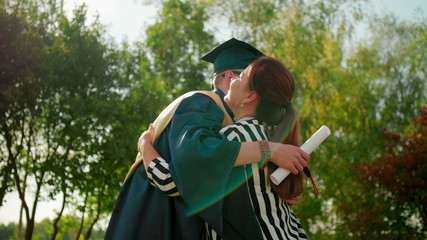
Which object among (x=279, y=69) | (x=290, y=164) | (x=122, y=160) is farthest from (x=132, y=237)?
(x=122, y=160)

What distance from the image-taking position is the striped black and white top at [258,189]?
→ 2.80 m

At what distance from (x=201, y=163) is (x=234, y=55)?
166 cm

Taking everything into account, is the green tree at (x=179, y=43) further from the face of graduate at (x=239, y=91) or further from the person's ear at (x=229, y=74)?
the face of graduate at (x=239, y=91)

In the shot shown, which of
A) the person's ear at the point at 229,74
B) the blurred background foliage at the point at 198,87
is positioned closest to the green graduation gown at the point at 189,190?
the person's ear at the point at 229,74

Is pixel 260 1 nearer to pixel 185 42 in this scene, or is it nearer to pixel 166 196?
pixel 185 42

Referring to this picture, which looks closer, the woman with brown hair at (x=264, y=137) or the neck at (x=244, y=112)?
the woman with brown hair at (x=264, y=137)

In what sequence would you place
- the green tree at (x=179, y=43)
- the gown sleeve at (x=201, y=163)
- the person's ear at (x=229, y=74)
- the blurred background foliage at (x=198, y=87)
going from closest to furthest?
1. the gown sleeve at (x=201, y=163)
2. the person's ear at (x=229, y=74)
3. the blurred background foliage at (x=198, y=87)
4. the green tree at (x=179, y=43)

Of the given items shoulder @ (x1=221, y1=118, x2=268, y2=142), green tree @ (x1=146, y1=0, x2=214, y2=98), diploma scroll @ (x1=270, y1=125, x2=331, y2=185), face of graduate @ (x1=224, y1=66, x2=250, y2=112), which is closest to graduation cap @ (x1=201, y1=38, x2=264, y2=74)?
face of graduate @ (x1=224, y1=66, x2=250, y2=112)

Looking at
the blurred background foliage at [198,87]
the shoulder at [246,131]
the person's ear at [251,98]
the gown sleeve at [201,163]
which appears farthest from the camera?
the blurred background foliage at [198,87]

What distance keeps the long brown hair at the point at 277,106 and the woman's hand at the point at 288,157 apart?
8 cm

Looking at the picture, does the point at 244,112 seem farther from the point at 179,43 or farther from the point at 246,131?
the point at 179,43

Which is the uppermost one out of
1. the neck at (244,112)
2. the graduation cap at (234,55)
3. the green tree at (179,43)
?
the green tree at (179,43)

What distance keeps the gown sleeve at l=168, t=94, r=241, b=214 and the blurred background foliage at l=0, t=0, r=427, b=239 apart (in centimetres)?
1152

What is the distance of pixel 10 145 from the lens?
48.2 feet
